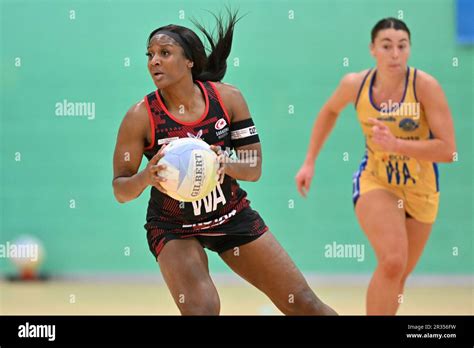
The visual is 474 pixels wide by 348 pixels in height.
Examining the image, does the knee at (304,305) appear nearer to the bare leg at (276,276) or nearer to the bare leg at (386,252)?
the bare leg at (276,276)

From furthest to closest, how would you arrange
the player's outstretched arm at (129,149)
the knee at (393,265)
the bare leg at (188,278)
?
1. the knee at (393,265)
2. the player's outstretched arm at (129,149)
3. the bare leg at (188,278)

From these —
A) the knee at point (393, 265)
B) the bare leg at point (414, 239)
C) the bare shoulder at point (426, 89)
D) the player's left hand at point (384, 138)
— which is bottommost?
the knee at point (393, 265)

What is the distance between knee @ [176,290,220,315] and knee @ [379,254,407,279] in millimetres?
1522

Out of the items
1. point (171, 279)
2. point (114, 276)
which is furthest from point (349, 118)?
point (171, 279)

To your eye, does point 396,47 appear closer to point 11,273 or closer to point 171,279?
point 171,279

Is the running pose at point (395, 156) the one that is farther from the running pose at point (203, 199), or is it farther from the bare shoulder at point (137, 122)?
the bare shoulder at point (137, 122)

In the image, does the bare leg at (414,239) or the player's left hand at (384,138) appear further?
the bare leg at (414,239)

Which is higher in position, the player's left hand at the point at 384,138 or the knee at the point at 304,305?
the player's left hand at the point at 384,138

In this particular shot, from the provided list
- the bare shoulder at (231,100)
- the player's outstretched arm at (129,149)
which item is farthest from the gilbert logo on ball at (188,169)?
the bare shoulder at (231,100)

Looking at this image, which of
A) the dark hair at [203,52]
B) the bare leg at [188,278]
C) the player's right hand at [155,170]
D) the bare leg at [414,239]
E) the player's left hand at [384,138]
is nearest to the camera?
the player's right hand at [155,170]

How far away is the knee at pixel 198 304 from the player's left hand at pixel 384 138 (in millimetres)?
1845

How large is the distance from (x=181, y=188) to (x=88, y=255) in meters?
5.02

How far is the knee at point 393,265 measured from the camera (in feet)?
17.8

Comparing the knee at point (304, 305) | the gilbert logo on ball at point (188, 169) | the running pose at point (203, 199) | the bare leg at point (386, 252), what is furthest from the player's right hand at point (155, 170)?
the bare leg at point (386, 252)
